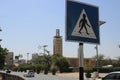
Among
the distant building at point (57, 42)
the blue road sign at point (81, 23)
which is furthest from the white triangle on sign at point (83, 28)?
the distant building at point (57, 42)

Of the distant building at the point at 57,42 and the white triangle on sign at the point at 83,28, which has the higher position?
the distant building at the point at 57,42

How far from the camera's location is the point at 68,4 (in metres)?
5.95

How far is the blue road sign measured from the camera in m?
5.92

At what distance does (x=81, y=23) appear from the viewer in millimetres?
5977

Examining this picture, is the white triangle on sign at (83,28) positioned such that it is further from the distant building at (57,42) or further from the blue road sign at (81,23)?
the distant building at (57,42)

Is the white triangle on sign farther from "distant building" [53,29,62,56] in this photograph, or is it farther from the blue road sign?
"distant building" [53,29,62,56]

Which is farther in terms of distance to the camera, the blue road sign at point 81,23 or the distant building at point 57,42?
the distant building at point 57,42

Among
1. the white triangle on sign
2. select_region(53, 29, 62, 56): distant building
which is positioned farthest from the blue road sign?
select_region(53, 29, 62, 56): distant building

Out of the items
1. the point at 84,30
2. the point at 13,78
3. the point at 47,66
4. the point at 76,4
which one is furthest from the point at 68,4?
the point at 47,66

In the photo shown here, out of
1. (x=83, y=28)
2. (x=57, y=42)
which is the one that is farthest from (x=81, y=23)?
(x=57, y=42)

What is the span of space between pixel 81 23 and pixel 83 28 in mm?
106

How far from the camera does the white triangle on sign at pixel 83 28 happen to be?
19.6ft

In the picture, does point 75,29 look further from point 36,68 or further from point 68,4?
point 36,68

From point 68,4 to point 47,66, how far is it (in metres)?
121
